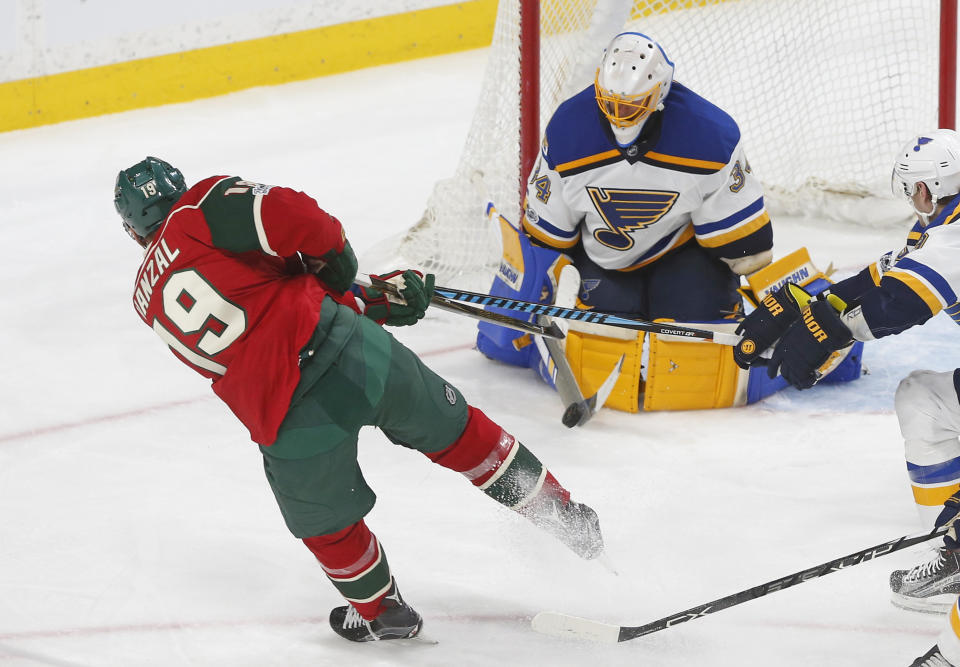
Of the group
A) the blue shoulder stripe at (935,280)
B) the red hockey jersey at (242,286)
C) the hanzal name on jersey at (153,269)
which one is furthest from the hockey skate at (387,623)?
the blue shoulder stripe at (935,280)

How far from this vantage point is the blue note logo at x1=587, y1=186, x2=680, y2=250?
287 cm

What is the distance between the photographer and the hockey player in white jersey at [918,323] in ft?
6.32

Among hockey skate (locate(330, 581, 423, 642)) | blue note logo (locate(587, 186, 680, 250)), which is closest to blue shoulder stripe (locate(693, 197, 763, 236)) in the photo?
blue note logo (locate(587, 186, 680, 250))

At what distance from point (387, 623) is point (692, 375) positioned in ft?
3.95

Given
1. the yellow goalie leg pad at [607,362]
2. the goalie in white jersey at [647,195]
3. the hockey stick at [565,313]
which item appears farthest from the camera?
the yellow goalie leg pad at [607,362]

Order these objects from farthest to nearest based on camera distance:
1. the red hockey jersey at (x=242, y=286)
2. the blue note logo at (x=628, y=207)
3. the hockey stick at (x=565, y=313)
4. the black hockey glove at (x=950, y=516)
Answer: the blue note logo at (x=628, y=207) → the hockey stick at (x=565, y=313) → the black hockey glove at (x=950, y=516) → the red hockey jersey at (x=242, y=286)

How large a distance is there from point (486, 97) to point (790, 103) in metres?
1.17

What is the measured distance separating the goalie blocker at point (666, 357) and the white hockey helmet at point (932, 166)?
0.77 meters

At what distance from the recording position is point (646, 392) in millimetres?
3021

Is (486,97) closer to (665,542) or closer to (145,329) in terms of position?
(145,329)

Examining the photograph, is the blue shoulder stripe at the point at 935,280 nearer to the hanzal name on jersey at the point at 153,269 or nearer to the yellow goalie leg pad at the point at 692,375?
the yellow goalie leg pad at the point at 692,375

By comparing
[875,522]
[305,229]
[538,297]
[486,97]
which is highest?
[305,229]

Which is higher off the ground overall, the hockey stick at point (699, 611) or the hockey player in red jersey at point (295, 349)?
the hockey player in red jersey at point (295, 349)

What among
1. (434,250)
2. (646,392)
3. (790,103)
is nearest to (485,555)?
(646,392)
